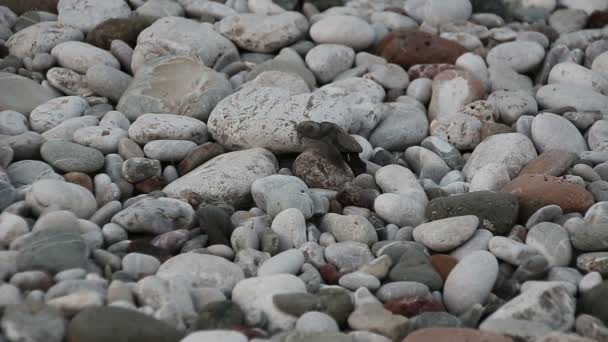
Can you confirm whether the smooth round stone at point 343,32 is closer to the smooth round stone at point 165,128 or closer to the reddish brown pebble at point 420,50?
the reddish brown pebble at point 420,50

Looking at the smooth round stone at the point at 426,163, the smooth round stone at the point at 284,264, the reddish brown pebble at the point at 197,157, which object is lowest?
the smooth round stone at the point at 426,163

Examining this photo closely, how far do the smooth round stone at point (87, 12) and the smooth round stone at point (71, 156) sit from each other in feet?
6.39

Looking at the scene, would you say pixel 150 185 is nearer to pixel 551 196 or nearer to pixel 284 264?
pixel 284 264

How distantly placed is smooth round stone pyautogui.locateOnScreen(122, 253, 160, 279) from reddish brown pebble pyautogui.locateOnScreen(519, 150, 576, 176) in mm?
2318

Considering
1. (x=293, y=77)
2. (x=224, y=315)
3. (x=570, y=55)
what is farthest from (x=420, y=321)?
(x=570, y=55)

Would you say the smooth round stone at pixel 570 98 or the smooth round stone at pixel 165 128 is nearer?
the smooth round stone at pixel 165 128

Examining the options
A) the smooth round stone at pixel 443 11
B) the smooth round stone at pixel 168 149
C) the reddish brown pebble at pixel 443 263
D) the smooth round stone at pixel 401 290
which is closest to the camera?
the smooth round stone at pixel 401 290

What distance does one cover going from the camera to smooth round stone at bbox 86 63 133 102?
17.6 feet

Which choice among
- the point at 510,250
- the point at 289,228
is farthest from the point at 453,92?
the point at 289,228

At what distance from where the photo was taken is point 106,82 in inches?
212

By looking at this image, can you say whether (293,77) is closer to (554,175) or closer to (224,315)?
(554,175)

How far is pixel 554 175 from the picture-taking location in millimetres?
4602

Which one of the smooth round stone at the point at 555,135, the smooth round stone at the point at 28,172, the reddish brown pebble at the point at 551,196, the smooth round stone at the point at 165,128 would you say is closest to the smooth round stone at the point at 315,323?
the reddish brown pebble at the point at 551,196

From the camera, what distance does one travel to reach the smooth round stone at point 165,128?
469 centimetres
